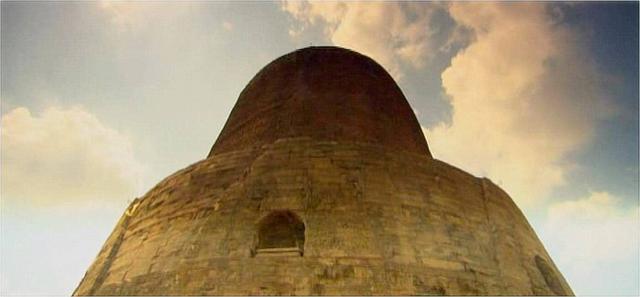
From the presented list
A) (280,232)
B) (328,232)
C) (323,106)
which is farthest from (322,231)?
(323,106)

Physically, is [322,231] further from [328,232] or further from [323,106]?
[323,106]

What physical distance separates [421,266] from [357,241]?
2.57 ft

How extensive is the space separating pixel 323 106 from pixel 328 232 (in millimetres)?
3417

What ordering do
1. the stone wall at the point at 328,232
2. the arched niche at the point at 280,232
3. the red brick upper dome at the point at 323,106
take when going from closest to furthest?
1. the stone wall at the point at 328,232
2. the arched niche at the point at 280,232
3. the red brick upper dome at the point at 323,106

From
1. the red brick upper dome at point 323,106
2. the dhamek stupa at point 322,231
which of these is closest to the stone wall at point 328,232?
the dhamek stupa at point 322,231

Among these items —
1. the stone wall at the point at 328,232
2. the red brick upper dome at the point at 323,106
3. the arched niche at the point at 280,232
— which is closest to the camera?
the stone wall at the point at 328,232

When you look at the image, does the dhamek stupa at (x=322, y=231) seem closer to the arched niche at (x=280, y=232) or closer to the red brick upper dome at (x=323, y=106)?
the arched niche at (x=280, y=232)

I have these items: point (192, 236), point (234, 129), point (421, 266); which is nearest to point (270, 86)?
point (234, 129)

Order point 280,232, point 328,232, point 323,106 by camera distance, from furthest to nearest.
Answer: point 323,106 → point 280,232 → point 328,232

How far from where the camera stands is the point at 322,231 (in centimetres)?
581

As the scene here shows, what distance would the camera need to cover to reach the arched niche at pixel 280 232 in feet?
19.5

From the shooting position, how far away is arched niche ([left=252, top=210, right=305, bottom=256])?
5.93 m

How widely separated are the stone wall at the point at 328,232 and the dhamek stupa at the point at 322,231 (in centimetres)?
2

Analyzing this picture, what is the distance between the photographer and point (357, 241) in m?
5.71
